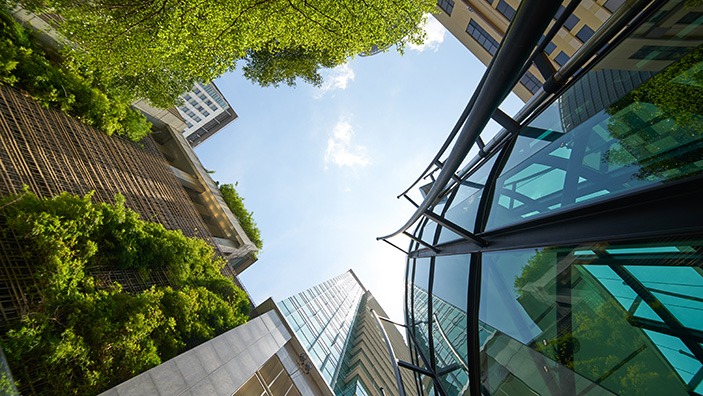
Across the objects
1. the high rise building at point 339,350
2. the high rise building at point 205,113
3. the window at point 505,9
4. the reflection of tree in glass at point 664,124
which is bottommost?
the high rise building at point 339,350

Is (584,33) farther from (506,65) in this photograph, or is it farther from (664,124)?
(506,65)

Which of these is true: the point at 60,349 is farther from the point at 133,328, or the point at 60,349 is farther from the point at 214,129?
the point at 214,129

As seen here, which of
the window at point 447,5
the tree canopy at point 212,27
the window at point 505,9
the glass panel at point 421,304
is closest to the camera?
the glass panel at point 421,304

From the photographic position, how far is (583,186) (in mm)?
2178

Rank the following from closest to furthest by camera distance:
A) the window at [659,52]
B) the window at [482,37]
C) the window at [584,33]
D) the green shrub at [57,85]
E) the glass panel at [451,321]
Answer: the window at [659,52] → the glass panel at [451,321] → the green shrub at [57,85] → the window at [584,33] → the window at [482,37]

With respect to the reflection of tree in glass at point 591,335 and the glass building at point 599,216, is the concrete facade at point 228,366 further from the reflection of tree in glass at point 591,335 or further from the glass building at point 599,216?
the reflection of tree in glass at point 591,335

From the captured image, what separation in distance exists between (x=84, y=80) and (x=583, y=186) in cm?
1755

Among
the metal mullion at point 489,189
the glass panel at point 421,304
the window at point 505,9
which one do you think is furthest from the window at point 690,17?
the window at point 505,9

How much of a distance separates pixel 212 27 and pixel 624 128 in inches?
393

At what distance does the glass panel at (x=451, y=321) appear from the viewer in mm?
3816

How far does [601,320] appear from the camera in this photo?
193 cm

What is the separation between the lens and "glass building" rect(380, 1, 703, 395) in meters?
1.52

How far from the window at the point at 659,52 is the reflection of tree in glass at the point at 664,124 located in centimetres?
4

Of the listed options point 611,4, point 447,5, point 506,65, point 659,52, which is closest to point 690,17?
point 659,52
